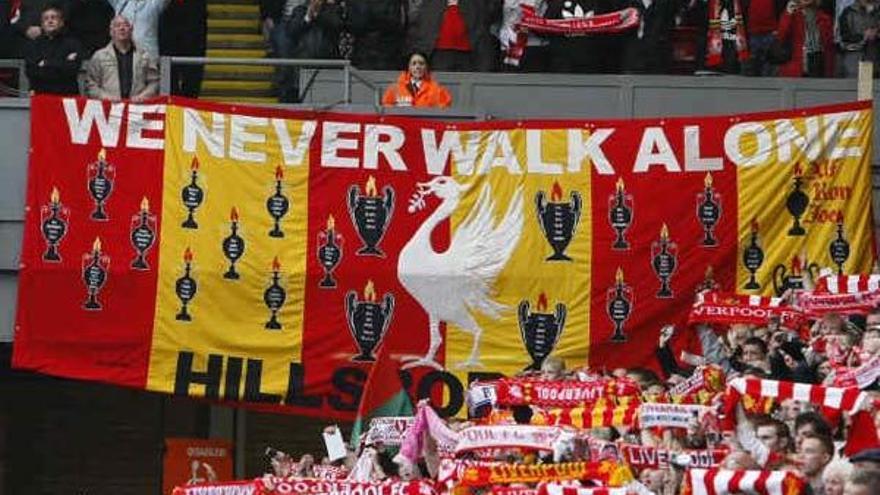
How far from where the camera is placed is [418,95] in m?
27.9

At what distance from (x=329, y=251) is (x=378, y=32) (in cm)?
264

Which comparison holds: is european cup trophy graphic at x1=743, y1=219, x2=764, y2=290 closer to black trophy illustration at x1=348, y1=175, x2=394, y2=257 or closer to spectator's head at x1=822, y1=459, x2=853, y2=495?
black trophy illustration at x1=348, y1=175, x2=394, y2=257

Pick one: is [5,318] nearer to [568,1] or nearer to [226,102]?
[226,102]

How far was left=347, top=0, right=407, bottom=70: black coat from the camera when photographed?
28234 millimetres

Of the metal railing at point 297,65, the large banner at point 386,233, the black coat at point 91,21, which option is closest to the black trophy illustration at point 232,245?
the large banner at point 386,233

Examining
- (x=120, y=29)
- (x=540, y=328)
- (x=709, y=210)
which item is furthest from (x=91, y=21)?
(x=709, y=210)

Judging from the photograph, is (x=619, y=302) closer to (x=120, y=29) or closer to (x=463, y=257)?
(x=463, y=257)

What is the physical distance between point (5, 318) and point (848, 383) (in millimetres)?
12260

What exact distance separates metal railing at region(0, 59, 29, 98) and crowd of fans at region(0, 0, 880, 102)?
0.18m

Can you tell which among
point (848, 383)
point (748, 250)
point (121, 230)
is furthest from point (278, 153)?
point (848, 383)

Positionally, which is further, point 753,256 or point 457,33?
point 457,33

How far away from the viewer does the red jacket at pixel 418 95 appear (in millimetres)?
27891

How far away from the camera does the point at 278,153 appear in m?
27.2

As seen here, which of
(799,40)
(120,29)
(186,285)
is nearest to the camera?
(186,285)
